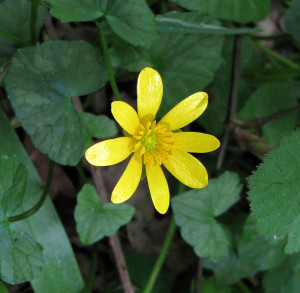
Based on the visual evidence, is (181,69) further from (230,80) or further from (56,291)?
(56,291)

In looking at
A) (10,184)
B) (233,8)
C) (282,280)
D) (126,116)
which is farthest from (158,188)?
(282,280)

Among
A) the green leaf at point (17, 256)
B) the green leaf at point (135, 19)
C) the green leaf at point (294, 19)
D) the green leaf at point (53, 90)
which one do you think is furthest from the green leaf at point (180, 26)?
the green leaf at point (17, 256)

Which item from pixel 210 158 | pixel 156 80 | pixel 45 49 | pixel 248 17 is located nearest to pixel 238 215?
pixel 210 158

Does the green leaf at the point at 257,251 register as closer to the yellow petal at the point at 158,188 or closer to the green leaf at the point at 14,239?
the yellow petal at the point at 158,188

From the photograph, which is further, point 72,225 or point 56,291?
point 72,225

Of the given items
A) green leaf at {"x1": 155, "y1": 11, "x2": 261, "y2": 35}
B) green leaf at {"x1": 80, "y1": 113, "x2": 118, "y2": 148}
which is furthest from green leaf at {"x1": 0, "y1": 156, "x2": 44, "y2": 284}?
green leaf at {"x1": 155, "y1": 11, "x2": 261, "y2": 35}

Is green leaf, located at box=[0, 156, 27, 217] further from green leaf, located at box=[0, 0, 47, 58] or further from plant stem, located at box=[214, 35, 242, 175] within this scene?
plant stem, located at box=[214, 35, 242, 175]
